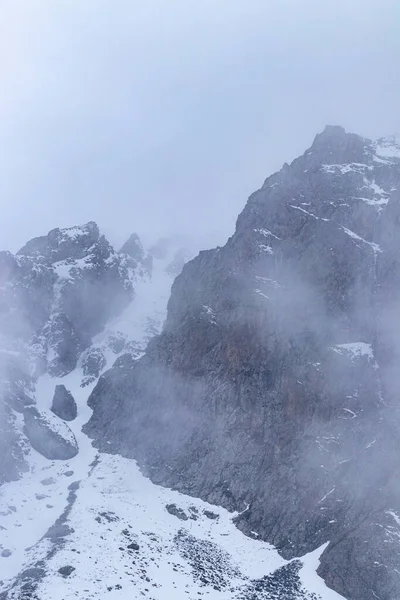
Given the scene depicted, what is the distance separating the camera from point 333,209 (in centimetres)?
12269

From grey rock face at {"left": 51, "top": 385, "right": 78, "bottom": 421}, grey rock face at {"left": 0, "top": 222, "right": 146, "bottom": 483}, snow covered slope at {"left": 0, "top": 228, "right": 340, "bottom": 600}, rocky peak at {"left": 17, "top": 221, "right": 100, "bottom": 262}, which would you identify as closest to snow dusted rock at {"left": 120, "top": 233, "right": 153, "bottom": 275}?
grey rock face at {"left": 0, "top": 222, "right": 146, "bottom": 483}

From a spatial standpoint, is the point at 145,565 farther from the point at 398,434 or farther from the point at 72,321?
the point at 72,321

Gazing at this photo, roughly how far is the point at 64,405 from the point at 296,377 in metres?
41.7

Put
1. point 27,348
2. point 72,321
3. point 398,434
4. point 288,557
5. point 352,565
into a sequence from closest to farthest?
point 352,565
point 288,557
point 398,434
point 27,348
point 72,321

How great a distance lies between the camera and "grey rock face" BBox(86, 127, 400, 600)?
88688 mm

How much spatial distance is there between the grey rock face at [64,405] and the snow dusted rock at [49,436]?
6571mm

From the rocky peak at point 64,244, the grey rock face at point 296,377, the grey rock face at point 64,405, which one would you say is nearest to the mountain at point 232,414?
the grey rock face at point 296,377

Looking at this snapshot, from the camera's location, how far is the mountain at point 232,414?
8106 cm

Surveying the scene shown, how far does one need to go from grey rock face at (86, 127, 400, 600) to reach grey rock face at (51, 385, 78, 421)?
3439 millimetres

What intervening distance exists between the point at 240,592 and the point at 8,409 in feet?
172

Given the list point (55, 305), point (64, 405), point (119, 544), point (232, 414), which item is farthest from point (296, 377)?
point (55, 305)

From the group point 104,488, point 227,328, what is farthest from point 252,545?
point 227,328

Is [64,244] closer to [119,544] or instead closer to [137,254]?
[137,254]

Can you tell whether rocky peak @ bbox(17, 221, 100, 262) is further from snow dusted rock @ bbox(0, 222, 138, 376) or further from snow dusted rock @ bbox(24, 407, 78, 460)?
snow dusted rock @ bbox(24, 407, 78, 460)
